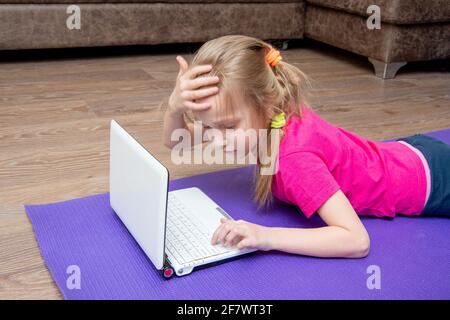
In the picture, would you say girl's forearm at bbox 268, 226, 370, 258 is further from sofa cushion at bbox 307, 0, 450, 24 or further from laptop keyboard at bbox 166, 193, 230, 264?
sofa cushion at bbox 307, 0, 450, 24

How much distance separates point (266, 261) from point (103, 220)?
319 millimetres

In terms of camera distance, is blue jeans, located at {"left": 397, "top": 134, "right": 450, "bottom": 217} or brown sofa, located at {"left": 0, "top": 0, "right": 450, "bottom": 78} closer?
blue jeans, located at {"left": 397, "top": 134, "right": 450, "bottom": 217}

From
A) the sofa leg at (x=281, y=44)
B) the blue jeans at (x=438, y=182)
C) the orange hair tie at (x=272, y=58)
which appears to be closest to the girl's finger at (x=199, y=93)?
the orange hair tie at (x=272, y=58)

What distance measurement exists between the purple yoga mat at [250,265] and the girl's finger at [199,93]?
0.27 m

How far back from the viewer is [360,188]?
A: 3.13ft

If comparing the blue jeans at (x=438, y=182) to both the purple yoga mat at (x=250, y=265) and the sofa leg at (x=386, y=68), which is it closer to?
the purple yoga mat at (x=250, y=265)

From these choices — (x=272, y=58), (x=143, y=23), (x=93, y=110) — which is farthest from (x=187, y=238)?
A: (x=143, y=23)

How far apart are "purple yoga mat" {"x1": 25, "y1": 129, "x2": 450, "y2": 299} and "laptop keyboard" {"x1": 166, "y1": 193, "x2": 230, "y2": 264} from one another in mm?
29

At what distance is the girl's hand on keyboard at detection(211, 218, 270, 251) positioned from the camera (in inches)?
32.4

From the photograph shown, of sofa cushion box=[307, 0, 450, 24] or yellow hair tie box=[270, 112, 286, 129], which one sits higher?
sofa cushion box=[307, 0, 450, 24]

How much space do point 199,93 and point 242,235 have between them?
24cm

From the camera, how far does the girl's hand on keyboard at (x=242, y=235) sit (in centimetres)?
82

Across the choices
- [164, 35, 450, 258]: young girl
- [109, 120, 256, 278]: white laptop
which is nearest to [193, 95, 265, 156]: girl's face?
[164, 35, 450, 258]: young girl
